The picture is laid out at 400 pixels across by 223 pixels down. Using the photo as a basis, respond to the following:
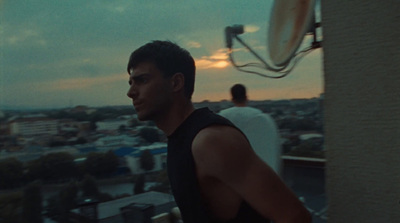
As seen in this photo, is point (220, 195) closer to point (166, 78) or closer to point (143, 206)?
point (166, 78)

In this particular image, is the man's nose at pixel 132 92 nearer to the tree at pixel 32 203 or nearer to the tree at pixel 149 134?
the tree at pixel 149 134

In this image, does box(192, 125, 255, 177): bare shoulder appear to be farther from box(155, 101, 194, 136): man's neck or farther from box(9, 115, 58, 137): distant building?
box(9, 115, 58, 137): distant building

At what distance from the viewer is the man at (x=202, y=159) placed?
2.98ft

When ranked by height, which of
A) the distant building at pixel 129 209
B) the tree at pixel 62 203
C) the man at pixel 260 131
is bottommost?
the distant building at pixel 129 209

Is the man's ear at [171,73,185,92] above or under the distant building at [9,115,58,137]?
above

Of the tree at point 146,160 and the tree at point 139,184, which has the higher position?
the tree at point 146,160

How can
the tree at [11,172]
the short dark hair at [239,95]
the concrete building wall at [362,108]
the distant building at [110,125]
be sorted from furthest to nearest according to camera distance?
the short dark hair at [239,95] < the distant building at [110,125] < the tree at [11,172] < the concrete building wall at [362,108]

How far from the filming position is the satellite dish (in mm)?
2256

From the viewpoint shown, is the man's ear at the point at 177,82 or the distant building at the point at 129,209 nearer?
the man's ear at the point at 177,82

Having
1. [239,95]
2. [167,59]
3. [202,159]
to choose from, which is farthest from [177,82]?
[239,95]

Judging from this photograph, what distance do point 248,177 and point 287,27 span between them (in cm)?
188

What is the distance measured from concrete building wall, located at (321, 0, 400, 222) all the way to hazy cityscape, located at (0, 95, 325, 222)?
315 mm

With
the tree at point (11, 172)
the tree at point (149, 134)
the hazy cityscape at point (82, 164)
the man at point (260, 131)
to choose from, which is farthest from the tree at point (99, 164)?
the man at point (260, 131)

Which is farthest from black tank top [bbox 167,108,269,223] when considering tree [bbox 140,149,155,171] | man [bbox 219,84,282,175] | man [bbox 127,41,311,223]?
tree [bbox 140,149,155,171]
